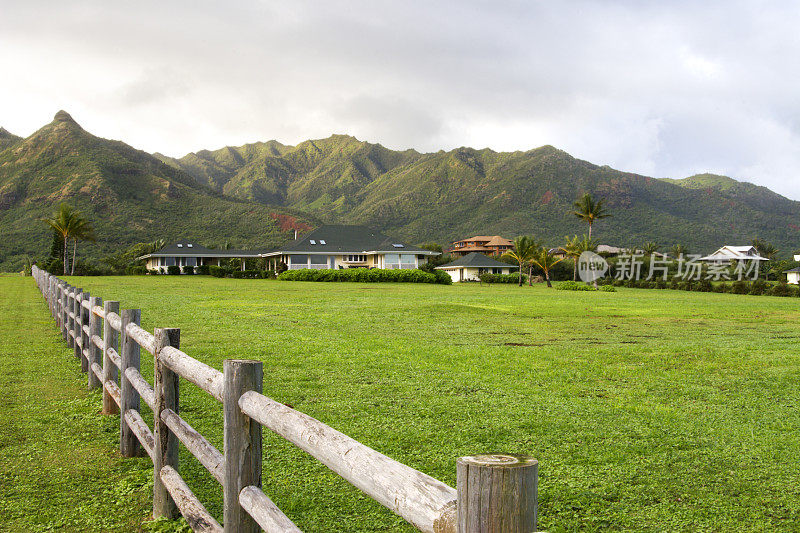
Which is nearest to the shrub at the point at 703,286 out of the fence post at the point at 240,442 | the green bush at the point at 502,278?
the green bush at the point at 502,278

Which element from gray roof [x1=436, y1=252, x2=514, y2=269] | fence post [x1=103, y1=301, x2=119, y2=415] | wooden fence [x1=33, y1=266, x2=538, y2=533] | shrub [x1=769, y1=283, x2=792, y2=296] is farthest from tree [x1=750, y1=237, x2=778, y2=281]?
wooden fence [x1=33, y1=266, x2=538, y2=533]

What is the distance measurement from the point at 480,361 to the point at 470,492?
355 inches

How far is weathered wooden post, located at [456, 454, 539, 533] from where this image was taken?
1.45m

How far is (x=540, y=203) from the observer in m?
114

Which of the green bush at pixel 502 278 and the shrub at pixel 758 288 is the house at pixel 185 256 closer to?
the green bush at pixel 502 278

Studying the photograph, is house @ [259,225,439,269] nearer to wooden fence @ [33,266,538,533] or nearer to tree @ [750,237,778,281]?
wooden fence @ [33,266,538,533]

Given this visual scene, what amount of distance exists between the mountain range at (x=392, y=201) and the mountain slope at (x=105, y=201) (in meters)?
0.23

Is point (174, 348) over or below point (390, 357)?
over

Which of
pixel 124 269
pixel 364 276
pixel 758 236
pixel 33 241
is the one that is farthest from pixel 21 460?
pixel 758 236

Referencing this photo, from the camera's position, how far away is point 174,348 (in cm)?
409

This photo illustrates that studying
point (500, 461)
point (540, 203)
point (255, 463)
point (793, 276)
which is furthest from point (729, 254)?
point (500, 461)

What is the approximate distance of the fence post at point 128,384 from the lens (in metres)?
5.23

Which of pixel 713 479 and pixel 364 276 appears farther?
pixel 364 276

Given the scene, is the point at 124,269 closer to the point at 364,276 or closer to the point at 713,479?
the point at 364,276
